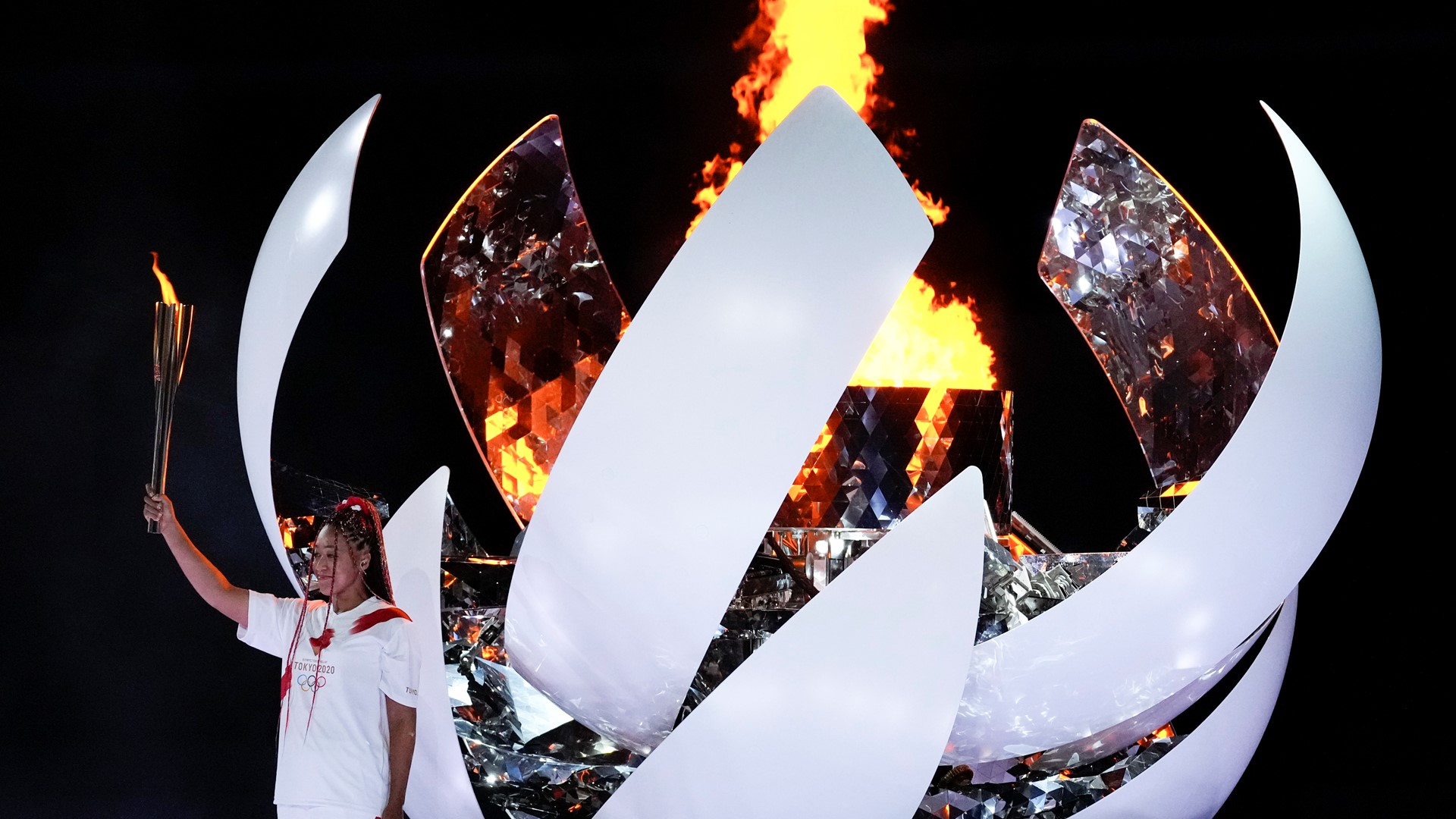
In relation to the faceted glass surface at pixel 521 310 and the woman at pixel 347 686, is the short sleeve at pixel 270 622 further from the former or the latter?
the faceted glass surface at pixel 521 310

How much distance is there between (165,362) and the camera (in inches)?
99.0

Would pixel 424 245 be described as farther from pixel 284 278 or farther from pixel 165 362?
pixel 165 362

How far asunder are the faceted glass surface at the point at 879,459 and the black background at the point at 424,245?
1881 millimetres

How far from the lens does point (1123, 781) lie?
120 inches

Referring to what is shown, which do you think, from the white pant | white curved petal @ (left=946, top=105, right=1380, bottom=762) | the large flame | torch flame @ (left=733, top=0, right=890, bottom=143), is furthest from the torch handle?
torch flame @ (left=733, top=0, right=890, bottom=143)

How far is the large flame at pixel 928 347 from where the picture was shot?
15.6 feet

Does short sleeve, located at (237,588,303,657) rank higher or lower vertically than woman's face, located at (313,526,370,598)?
lower

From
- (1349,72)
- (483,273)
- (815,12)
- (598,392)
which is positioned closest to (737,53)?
(815,12)

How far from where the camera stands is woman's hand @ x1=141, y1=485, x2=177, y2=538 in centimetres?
239

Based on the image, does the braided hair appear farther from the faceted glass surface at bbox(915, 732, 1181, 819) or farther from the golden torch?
the faceted glass surface at bbox(915, 732, 1181, 819)

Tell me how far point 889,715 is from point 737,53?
132 inches

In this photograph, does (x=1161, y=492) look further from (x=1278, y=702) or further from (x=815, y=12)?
(x=815, y=12)

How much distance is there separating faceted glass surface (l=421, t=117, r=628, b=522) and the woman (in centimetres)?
157

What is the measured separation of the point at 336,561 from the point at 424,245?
2952 millimetres
